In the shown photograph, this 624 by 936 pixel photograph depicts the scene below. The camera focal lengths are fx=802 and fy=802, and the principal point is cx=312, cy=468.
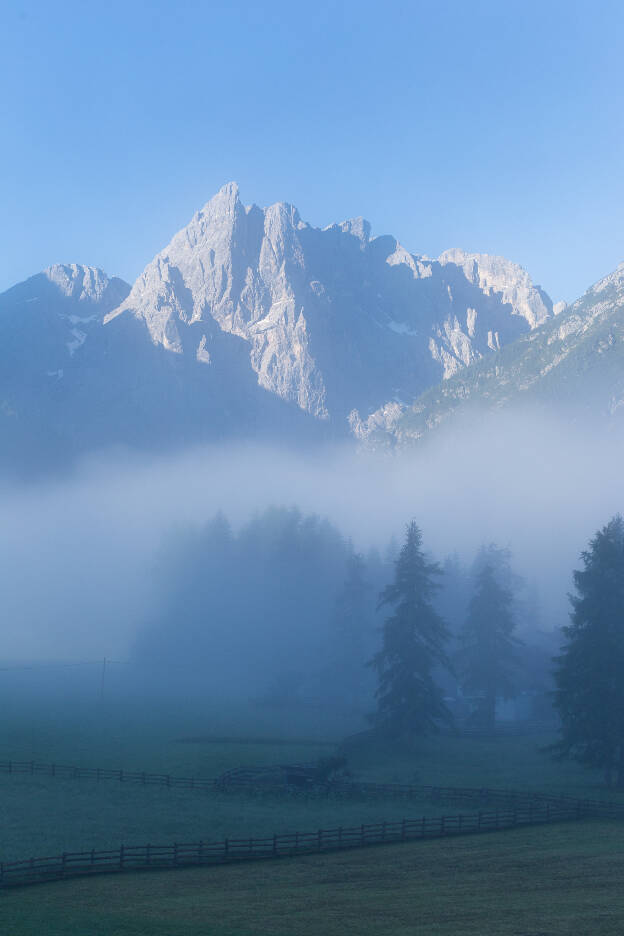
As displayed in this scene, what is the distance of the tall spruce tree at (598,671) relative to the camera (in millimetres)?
42438

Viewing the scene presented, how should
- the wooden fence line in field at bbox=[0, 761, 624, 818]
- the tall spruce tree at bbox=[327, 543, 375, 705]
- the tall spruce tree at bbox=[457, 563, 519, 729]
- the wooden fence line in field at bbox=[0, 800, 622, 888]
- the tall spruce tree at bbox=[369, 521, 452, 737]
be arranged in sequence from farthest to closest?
the tall spruce tree at bbox=[327, 543, 375, 705] < the tall spruce tree at bbox=[457, 563, 519, 729] < the tall spruce tree at bbox=[369, 521, 452, 737] < the wooden fence line in field at bbox=[0, 761, 624, 818] < the wooden fence line in field at bbox=[0, 800, 622, 888]

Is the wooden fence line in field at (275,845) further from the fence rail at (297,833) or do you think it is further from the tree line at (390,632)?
the tree line at (390,632)

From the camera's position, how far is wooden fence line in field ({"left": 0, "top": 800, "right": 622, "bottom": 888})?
Result: 88.9 feet

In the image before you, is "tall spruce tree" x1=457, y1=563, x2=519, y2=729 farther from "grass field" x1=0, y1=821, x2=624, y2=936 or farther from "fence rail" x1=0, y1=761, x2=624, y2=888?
"grass field" x1=0, y1=821, x2=624, y2=936

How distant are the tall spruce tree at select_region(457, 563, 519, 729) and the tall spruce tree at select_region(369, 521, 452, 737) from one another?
21.9 ft

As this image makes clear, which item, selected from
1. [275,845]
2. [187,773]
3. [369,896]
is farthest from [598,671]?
[187,773]

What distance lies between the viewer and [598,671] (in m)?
43.5

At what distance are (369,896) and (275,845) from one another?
704 centimetres

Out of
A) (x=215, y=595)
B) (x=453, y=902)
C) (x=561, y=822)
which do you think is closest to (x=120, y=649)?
(x=215, y=595)

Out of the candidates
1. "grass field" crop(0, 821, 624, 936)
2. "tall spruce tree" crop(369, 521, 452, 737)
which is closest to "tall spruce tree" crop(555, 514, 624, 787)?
"grass field" crop(0, 821, 624, 936)

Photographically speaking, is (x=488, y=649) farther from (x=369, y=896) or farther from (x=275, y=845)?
(x=369, y=896)

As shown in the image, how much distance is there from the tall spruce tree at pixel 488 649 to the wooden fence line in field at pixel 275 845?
26342mm

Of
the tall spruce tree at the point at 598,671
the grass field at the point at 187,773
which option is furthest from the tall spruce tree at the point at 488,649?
the tall spruce tree at the point at 598,671

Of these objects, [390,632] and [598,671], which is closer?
[598,671]
